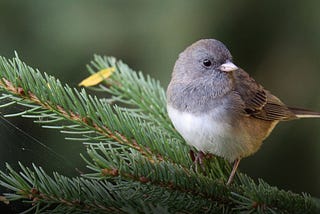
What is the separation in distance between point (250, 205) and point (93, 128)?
0.54 metres

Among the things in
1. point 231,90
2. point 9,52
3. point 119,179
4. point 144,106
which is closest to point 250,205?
point 119,179

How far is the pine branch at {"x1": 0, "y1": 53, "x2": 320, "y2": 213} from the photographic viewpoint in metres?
1.30

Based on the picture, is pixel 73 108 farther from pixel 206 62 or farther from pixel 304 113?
pixel 304 113

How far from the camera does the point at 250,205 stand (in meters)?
1.28

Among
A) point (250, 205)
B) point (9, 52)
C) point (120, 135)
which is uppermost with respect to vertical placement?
point (9, 52)

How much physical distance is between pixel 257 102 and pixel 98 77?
682mm

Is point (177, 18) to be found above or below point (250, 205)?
above

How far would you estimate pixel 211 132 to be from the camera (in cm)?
195

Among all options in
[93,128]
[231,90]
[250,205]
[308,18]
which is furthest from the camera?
[308,18]

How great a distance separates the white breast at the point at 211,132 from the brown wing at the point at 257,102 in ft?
Answer: 0.64

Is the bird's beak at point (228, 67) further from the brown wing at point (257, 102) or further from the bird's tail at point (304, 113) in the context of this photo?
the bird's tail at point (304, 113)

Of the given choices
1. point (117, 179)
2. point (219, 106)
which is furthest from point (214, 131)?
point (117, 179)

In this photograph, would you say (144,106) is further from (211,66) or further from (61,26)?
(61,26)

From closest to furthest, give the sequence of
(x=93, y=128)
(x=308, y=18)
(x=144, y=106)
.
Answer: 1. (x=93, y=128)
2. (x=144, y=106)
3. (x=308, y=18)
